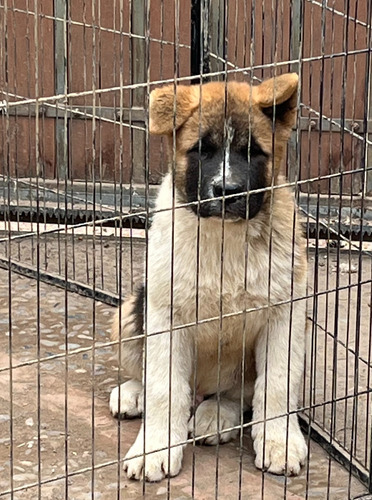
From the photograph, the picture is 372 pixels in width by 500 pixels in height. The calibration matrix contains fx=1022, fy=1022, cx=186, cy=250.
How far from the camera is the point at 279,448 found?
14.8ft

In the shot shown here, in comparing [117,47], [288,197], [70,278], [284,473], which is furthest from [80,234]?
[284,473]

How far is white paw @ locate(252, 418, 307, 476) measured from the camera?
4.45m

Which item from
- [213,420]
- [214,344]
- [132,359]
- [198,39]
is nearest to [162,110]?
[214,344]

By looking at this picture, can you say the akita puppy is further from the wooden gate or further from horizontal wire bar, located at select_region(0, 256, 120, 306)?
the wooden gate

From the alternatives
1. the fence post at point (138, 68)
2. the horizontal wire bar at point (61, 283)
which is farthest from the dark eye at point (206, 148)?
the fence post at point (138, 68)

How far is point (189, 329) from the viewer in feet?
15.1

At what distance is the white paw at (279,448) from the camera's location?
4.45 metres

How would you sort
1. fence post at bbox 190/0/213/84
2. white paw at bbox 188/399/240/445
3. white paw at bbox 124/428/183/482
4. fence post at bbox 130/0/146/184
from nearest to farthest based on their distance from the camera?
white paw at bbox 124/428/183/482, white paw at bbox 188/399/240/445, fence post at bbox 190/0/213/84, fence post at bbox 130/0/146/184

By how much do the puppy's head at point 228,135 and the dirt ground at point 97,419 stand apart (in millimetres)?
476

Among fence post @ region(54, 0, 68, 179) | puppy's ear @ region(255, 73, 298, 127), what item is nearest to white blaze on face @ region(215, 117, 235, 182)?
puppy's ear @ region(255, 73, 298, 127)

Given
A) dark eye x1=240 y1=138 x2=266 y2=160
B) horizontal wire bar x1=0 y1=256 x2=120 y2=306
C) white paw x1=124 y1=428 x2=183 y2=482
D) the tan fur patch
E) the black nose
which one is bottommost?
white paw x1=124 y1=428 x2=183 y2=482

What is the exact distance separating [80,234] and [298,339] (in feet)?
10.6

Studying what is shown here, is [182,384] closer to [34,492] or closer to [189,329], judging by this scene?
[189,329]

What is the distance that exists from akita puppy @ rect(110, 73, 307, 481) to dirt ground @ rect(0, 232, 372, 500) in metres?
0.11
